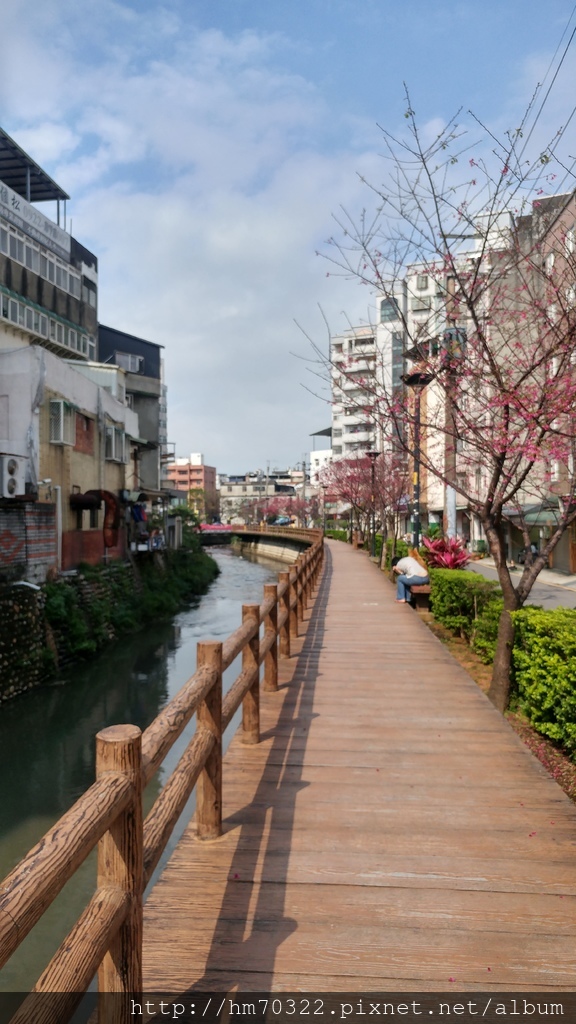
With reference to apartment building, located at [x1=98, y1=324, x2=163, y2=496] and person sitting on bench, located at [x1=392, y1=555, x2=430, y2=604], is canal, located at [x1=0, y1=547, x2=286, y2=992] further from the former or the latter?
apartment building, located at [x1=98, y1=324, x2=163, y2=496]

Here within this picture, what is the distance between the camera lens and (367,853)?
3.41 metres

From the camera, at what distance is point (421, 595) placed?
44.8ft

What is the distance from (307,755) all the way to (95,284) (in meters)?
27.4

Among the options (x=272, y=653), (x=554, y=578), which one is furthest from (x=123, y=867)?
(x=554, y=578)

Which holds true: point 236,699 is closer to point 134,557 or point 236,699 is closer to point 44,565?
point 44,565

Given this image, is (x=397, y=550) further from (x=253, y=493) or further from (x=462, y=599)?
(x=253, y=493)

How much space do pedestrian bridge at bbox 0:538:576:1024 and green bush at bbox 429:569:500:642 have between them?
3534 millimetres

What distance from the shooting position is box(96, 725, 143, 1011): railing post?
75.3 inches

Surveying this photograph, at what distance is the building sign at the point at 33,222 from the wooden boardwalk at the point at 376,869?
20481mm

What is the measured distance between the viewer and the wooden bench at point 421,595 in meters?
13.6

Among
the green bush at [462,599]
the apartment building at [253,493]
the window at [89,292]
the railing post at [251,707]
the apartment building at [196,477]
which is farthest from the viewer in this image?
the apartment building at [196,477]

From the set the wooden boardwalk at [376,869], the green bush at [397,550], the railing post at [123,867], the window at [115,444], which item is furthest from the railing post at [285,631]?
the window at [115,444]

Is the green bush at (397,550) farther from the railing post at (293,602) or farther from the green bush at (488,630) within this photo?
the green bush at (488,630)

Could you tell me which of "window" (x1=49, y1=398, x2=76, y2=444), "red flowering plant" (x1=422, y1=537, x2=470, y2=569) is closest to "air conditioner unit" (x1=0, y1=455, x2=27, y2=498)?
"window" (x1=49, y1=398, x2=76, y2=444)
